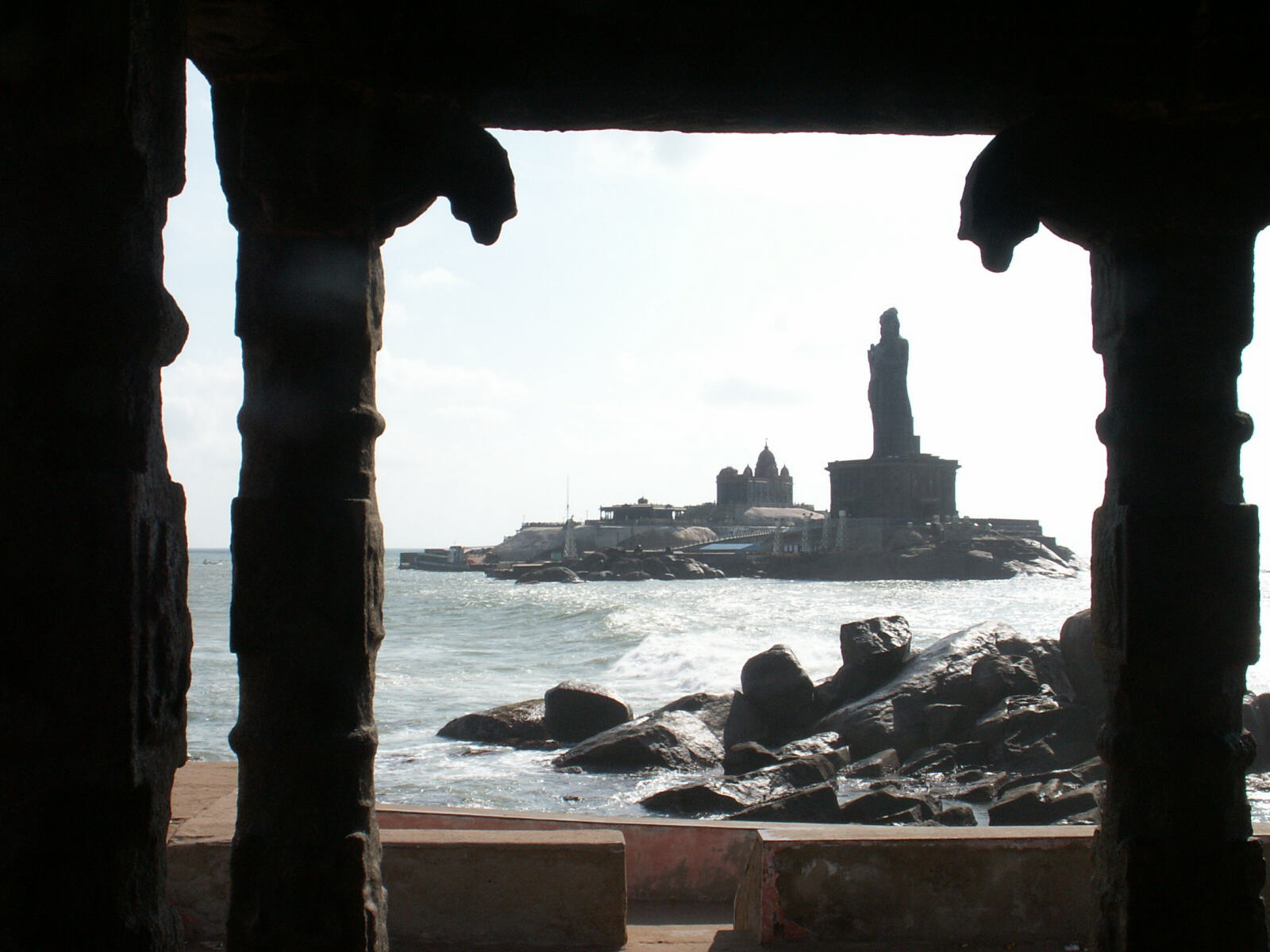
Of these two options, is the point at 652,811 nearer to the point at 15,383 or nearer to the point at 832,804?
the point at 832,804

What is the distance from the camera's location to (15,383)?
1.97 metres

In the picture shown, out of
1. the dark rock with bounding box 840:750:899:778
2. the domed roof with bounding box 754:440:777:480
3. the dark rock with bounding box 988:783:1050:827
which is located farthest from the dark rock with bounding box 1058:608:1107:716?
the domed roof with bounding box 754:440:777:480

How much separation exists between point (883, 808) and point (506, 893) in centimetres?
751

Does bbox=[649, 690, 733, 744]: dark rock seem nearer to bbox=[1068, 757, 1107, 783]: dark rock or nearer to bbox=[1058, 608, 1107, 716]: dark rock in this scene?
bbox=[1058, 608, 1107, 716]: dark rock

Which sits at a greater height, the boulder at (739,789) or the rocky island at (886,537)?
the rocky island at (886,537)

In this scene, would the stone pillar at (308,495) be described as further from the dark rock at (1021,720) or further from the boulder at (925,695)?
the dark rock at (1021,720)

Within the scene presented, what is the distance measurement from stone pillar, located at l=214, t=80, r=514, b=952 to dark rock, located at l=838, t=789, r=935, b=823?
29.1ft

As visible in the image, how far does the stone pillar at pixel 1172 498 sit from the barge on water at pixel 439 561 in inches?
3962

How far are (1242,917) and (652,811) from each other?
987cm

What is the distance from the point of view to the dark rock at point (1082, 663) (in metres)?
13.9

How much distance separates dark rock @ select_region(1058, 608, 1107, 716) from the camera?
1394 cm

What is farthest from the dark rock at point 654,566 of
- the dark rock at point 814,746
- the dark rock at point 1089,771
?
the dark rock at point 1089,771

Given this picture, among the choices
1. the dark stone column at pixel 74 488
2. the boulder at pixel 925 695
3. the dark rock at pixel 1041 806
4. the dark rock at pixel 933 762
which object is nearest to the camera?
the dark stone column at pixel 74 488

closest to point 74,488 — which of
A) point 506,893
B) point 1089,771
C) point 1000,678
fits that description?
point 506,893
